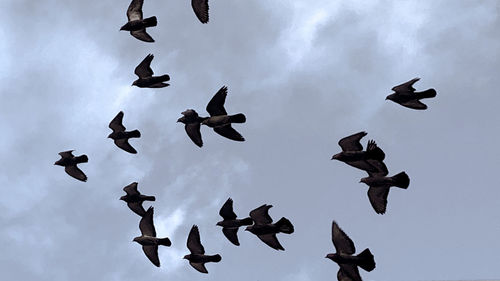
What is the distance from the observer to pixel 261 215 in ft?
118

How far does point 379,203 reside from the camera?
115 feet

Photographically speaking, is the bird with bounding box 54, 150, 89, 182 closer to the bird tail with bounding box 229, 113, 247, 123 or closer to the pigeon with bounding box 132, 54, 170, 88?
the pigeon with bounding box 132, 54, 170, 88

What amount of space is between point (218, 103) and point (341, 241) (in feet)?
26.8

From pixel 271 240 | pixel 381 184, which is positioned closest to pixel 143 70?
pixel 271 240

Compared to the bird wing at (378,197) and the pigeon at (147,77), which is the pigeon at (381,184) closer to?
the bird wing at (378,197)

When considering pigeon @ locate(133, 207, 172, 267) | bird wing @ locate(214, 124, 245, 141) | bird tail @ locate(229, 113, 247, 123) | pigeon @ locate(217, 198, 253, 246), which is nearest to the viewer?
bird tail @ locate(229, 113, 247, 123)

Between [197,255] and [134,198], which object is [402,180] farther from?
[134,198]

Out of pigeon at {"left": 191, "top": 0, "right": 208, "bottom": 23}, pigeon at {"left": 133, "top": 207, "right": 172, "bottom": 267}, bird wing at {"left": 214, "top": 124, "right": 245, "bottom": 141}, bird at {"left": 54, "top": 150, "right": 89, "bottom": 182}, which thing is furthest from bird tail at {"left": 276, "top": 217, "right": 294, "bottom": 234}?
bird at {"left": 54, "top": 150, "right": 89, "bottom": 182}

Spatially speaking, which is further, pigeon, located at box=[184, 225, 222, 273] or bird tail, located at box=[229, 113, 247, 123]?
pigeon, located at box=[184, 225, 222, 273]

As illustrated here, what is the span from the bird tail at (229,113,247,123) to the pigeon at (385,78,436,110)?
6.04 metres

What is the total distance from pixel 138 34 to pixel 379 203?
13.0m

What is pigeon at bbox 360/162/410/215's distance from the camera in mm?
34188

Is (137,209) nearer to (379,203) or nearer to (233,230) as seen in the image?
(233,230)

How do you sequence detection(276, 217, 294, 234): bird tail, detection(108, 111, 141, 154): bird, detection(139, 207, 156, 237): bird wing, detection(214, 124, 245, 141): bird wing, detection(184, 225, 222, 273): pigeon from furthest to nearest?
detection(108, 111, 141, 154): bird → detection(139, 207, 156, 237): bird wing → detection(184, 225, 222, 273): pigeon → detection(214, 124, 245, 141): bird wing → detection(276, 217, 294, 234): bird tail
